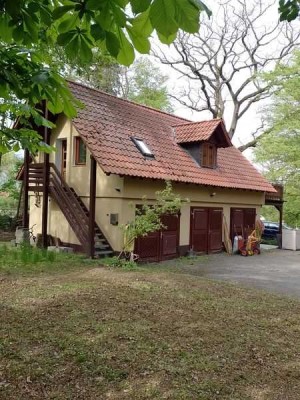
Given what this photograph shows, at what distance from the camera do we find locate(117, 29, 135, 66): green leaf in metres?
1.64

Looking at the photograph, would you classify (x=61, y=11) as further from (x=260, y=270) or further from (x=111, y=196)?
(x=260, y=270)

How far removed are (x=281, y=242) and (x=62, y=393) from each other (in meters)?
19.9

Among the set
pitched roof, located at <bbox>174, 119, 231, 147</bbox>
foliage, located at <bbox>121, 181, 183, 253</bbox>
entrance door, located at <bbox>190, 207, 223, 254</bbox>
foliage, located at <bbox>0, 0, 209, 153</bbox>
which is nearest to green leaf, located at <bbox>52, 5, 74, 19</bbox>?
foliage, located at <bbox>0, 0, 209, 153</bbox>

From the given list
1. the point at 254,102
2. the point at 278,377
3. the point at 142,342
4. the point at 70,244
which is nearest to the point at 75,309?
the point at 142,342

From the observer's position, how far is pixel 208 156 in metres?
18.0

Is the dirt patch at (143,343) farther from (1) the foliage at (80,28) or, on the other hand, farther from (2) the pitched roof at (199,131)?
(2) the pitched roof at (199,131)

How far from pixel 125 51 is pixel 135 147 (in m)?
13.4

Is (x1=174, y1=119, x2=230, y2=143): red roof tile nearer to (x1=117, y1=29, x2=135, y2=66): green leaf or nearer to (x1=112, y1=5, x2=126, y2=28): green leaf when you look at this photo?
(x1=117, y1=29, x2=135, y2=66): green leaf

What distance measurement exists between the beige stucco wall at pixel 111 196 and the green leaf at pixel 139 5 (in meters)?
12.0

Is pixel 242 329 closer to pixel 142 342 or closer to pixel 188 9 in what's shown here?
pixel 142 342

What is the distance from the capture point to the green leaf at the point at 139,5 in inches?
53.1

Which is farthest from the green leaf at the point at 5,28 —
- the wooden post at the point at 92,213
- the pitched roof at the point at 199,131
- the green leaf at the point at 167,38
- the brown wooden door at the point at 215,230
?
the brown wooden door at the point at 215,230

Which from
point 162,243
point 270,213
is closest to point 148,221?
point 162,243

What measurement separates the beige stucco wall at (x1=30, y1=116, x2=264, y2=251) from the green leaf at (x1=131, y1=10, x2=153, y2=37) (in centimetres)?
1185
